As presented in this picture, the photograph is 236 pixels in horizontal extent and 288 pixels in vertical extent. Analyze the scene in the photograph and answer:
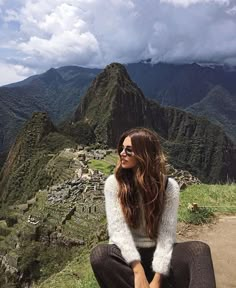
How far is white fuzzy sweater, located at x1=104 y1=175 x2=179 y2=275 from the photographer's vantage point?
181 inches

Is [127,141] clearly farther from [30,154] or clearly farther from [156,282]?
[30,154]

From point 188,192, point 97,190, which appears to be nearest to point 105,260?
point 188,192

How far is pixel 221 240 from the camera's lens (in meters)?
7.52

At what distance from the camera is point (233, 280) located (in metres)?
5.82

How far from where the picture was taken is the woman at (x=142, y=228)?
15.0 ft

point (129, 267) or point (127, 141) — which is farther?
point (127, 141)

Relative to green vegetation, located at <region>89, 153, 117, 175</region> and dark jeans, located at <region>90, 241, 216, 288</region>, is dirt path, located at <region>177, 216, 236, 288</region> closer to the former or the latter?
dark jeans, located at <region>90, 241, 216, 288</region>

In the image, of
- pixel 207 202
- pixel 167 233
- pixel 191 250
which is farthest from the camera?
pixel 207 202

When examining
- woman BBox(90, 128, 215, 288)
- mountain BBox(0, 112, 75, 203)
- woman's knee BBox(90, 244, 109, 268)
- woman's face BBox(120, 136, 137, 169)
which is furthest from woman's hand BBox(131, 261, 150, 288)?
mountain BBox(0, 112, 75, 203)

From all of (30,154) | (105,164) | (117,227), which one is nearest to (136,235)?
(117,227)

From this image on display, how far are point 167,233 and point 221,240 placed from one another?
3.05 m

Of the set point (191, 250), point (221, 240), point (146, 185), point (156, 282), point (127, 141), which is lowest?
point (221, 240)

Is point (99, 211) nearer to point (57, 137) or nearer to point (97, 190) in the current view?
point (97, 190)

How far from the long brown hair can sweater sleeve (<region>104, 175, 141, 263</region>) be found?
0.08 m
